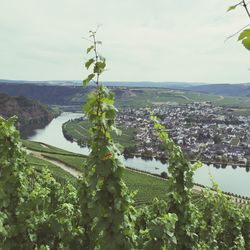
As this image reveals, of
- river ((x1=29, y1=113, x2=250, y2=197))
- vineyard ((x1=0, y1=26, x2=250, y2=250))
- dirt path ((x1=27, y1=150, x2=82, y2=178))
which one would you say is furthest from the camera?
river ((x1=29, y1=113, x2=250, y2=197))

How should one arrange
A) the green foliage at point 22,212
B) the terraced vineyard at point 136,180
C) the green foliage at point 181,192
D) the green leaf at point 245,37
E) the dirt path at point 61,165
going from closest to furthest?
the green leaf at point 245,37 → the green foliage at point 181,192 → the green foliage at point 22,212 → the terraced vineyard at point 136,180 → the dirt path at point 61,165

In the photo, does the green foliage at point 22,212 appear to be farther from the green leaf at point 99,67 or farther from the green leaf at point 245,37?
the green leaf at point 245,37

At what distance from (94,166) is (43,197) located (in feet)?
17.4

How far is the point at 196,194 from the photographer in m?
84.2

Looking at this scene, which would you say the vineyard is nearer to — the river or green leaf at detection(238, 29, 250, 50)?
green leaf at detection(238, 29, 250, 50)

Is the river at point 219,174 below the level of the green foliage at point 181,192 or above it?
below

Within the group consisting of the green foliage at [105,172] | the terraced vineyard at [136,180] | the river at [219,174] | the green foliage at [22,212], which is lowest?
the river at [219,174]

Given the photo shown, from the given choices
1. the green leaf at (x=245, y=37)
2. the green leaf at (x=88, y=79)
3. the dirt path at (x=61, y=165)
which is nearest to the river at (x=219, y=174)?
the dirt path at (x=61, y=165)

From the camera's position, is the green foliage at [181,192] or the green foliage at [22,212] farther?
the green foliage at [22,212]

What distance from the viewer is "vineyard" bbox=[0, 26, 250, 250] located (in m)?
7.80

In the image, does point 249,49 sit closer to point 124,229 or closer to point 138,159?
point 124,229

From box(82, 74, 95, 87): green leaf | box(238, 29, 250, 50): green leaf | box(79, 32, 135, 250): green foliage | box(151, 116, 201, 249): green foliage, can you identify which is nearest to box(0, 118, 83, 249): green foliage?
box(151, 116, 201, 249): green foliage

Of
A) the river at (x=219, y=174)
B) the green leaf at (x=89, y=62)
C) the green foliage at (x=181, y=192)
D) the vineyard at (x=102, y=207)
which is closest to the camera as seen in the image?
the green leaf at (x=89, y=62)

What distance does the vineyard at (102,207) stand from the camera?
7.80m
